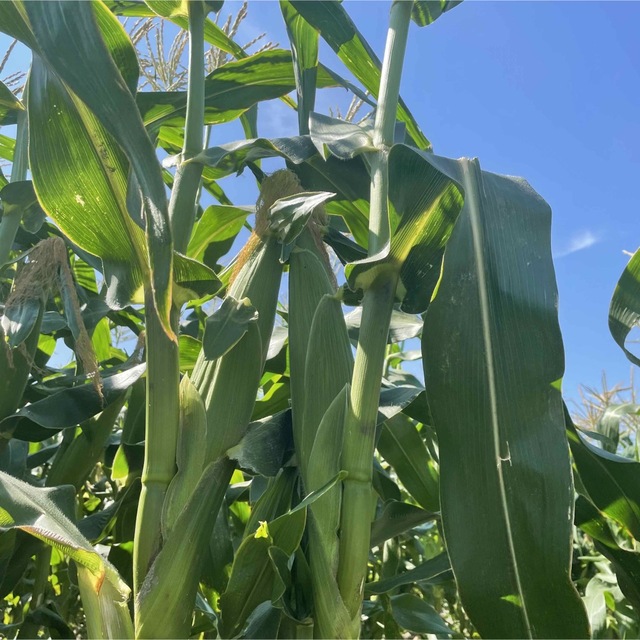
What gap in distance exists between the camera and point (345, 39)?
0.96m

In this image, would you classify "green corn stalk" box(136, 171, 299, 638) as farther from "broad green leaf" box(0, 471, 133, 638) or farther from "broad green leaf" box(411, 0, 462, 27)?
"broad green leaf" box(411, 0, 462, 27)

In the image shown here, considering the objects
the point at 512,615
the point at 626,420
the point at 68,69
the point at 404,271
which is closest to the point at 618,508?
the point at 512,615

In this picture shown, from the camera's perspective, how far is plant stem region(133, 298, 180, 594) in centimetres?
62

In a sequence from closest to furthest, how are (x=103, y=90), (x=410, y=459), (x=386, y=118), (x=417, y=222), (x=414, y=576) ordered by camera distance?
(x=103, y=90)
(x=417, y=222)
(x=386, y=118)
(x=414, y=576)
(x=410, y=459)

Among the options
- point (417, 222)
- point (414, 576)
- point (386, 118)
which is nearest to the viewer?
point (417, 222)

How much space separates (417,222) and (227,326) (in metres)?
0.24

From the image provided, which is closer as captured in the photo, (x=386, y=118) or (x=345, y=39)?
(x=386, y=118)

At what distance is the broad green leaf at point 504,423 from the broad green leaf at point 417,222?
48 millimetres

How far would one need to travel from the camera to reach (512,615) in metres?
0.53

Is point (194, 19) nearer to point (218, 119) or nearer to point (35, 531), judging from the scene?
point (218, 119)

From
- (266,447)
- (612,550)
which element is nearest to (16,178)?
(266,447)

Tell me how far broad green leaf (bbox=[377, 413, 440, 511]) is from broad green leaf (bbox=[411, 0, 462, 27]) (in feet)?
2.17

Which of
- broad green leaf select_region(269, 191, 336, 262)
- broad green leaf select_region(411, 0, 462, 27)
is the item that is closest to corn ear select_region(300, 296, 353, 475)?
broad green leaf select_region(269, 191, 336, 262)

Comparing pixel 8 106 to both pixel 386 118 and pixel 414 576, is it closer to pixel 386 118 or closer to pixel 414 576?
pixel 386 118
